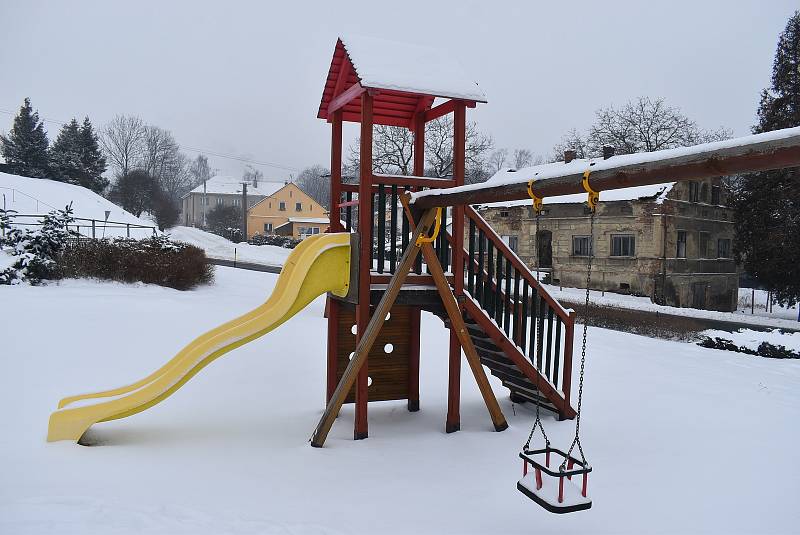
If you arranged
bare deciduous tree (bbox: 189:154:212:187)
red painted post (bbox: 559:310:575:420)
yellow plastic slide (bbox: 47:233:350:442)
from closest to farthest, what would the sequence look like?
1. yellow plastic slide (bbox: 47:233:350:442)
2. red painted post (bbox: 559:310:575:420)
3. bare deciduous tree (bbox: 189:154:212:187)

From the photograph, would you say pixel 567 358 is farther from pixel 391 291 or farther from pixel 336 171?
pixel 336 171

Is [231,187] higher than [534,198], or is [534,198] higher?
[231,187]

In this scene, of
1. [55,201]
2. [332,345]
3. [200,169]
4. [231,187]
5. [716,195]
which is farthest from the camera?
[200,169]

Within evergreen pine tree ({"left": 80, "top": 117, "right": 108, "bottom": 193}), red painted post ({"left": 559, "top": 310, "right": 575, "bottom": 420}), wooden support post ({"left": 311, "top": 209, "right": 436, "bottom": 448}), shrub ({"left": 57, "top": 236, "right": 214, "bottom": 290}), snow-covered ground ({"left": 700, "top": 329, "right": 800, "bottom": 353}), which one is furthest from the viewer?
evergreen pine tree ({"left": 80, "top": 117, "right": 108, "bottom": 193})

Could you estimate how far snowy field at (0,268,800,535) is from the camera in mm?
4305

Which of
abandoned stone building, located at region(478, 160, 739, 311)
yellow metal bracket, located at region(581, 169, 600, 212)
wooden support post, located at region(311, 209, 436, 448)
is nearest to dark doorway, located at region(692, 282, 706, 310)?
abandoned stone building, located at region(478, 160, 739, 311)

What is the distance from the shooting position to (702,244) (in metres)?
29.2

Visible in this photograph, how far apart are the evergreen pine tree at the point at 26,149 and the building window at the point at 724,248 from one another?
47826 millimetres

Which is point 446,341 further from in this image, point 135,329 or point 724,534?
point 724,534

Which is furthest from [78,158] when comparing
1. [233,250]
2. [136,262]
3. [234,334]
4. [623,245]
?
[234,334]

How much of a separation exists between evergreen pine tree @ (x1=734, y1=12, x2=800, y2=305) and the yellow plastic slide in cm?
2673

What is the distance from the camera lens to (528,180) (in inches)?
190

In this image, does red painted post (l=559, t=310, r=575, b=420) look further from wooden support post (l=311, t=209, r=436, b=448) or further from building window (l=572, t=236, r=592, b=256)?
building window (l=572, t=236, r=592, b=256)

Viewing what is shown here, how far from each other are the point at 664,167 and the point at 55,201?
37840 millimetres
